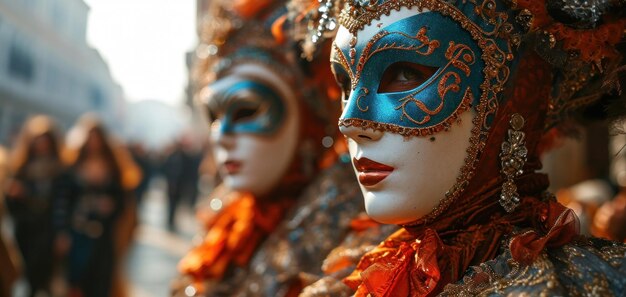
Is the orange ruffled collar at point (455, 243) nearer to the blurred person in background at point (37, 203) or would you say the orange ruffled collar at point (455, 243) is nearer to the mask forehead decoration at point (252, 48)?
the mask forehead decoration at point (252, 48)

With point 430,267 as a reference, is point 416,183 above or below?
above

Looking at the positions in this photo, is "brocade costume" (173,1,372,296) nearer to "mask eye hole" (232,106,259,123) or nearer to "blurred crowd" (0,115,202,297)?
"mask eye hole" (232,106,259,123)

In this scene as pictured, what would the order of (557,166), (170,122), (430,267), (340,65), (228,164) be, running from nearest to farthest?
1. (430,267)
2. (340,65)
3. (228,164)
4. (557,166)
5. (170,122)

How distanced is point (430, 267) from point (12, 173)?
16.2ft

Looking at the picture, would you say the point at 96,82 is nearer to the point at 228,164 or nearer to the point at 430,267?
the point at 228,164

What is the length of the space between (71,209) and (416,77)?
A: 15.3 feet

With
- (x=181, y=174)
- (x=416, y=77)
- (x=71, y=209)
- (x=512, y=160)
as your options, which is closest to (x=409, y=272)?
(x=512, y=160)

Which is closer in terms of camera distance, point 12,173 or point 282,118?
point 282,118

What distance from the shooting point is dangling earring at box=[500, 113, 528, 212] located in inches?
80.4

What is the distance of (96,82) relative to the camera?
9.70m

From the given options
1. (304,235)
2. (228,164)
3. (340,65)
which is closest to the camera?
(340,65)

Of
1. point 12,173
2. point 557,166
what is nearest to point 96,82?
point 12,173

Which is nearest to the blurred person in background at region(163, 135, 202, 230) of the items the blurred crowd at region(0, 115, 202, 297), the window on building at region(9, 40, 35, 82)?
the blurred crowd at region(0, 115, 202, 297)

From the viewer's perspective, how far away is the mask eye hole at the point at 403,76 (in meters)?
2.03
